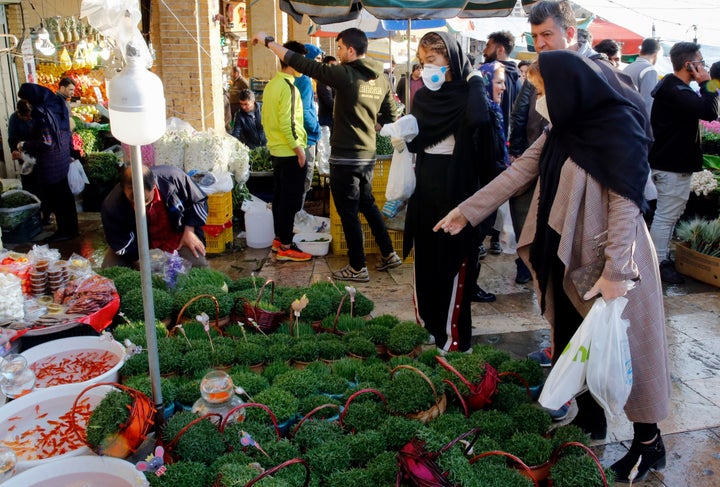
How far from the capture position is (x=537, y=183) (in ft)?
9.85

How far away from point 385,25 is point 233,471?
7.88 m

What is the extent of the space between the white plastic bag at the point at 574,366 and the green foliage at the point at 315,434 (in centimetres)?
91

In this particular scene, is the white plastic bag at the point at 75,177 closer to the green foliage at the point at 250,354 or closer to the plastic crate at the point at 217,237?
the plastic crate at the point at 217,237

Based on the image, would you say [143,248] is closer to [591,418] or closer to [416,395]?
[416,395]

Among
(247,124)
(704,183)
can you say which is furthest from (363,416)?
(247,124)

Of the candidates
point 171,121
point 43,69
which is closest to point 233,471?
point 171,121

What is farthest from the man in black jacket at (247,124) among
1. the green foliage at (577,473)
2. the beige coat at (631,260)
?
the green foliage at (577,473)

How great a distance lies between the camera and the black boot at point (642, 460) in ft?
9.15

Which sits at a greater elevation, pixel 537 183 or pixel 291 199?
pixel 537 183

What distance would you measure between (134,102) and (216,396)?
1343 millimetres

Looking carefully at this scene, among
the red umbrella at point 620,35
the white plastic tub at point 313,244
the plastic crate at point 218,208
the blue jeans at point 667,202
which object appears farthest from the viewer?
the red umbrella at point 620,35

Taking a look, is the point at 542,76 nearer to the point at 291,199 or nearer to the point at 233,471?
the point at 233,471

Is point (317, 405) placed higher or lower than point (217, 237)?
higher

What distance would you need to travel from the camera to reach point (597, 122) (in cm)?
255
